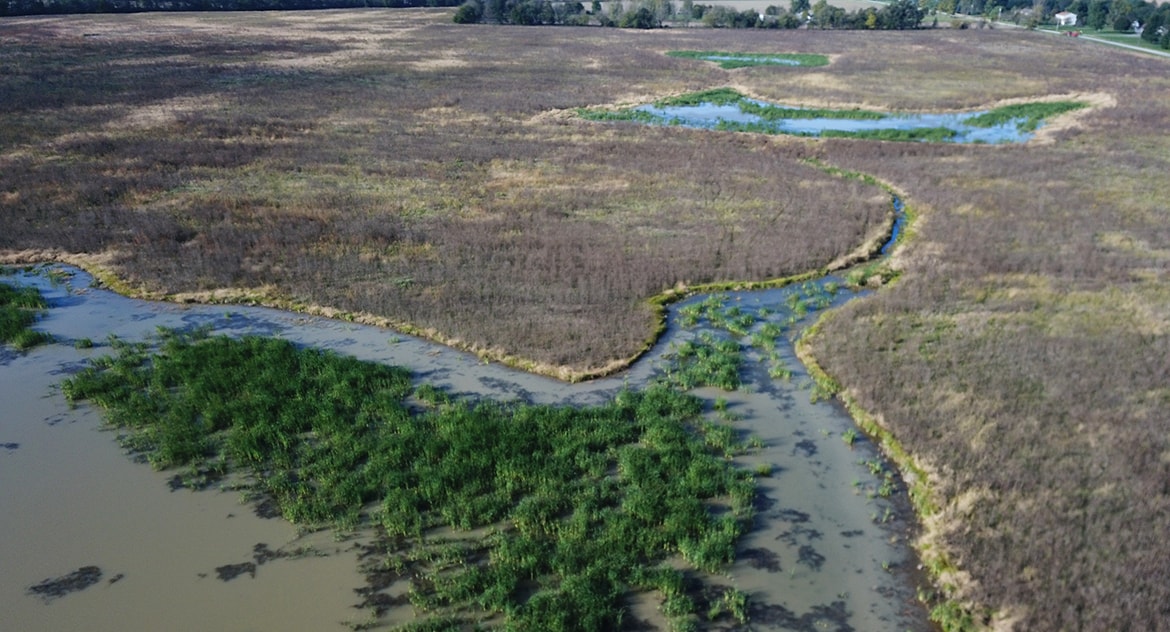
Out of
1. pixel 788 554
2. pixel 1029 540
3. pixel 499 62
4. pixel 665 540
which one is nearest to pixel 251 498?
pixel 665 540

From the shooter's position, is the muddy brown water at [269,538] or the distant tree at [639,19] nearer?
the muddy brown water at [269,538]

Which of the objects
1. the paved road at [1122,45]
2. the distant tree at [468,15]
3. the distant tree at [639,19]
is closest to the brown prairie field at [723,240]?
the paved road at [1122,45]

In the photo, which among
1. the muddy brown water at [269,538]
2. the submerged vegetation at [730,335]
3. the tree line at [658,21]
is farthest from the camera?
the tree line at [658,21]

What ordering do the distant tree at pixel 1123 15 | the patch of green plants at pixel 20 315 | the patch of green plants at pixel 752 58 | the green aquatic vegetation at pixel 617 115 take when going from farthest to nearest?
the distant tree at pixel 1123 15 → the patch of green plants at pixel 752 58 → the green aquatic vegetation at pixel 617 115 → the patch of green plants at pixel 20 315

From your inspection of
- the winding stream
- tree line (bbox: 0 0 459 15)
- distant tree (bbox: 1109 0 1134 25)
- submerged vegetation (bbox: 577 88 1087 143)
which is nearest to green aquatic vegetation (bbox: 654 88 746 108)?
submerged vegetation (bbox: 577 88 1087 143)

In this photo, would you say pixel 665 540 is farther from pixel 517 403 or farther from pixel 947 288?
pixel 947 288

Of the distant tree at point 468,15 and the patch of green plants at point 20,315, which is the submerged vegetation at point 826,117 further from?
the distant tree at point 468,15
